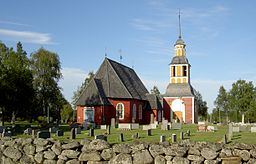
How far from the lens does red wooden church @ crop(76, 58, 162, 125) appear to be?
4662 centimetres

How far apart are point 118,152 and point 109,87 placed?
129 ft

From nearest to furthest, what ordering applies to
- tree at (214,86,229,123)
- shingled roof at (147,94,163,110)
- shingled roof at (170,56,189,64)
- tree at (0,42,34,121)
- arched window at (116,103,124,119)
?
tree at (0,42,34,121) < arched window at (116,103,124,119) < shingled roof at (147,94,163,110) < shingled roof at (170,56,189,64) < tree at (214,86,229,123)

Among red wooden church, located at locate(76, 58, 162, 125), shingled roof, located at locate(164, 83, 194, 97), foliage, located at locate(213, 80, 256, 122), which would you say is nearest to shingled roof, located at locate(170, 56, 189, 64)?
shingled roof, located at locate(164, 83, 194, 97)

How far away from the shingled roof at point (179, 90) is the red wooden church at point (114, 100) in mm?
4836

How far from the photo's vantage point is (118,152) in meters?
10.3

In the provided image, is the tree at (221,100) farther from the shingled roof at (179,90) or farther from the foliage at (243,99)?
the shingled roof at (179,90)

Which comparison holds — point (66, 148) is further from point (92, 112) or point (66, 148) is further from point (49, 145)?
point (92, 112)

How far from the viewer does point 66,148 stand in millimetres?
10734

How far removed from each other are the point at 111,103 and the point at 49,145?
37.7 metres

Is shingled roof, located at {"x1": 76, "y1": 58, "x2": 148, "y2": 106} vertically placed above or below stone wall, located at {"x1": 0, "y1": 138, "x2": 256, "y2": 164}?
above

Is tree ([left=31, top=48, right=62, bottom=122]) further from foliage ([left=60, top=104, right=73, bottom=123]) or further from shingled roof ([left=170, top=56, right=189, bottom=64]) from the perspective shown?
shingled roof ([left=170, top=56, right=189, bottom=64])

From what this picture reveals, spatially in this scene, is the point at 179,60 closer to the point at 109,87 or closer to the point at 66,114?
the point at 109,87

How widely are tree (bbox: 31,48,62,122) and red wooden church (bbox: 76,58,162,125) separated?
1159 cm

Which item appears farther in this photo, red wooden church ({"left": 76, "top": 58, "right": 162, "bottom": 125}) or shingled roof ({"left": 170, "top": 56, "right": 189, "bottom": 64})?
shingled roof ({"left": 170, "top": 56, "right": 189, "bottom": 64})
